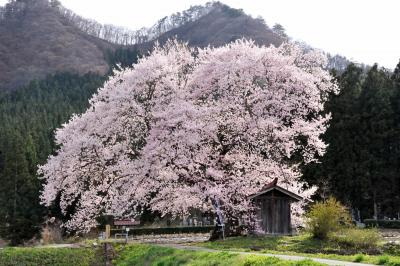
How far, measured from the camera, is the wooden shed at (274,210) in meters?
24.1

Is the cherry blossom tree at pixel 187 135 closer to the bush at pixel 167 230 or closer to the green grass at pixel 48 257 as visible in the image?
the green grass at pixel 48 257

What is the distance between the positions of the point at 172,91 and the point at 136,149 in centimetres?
345

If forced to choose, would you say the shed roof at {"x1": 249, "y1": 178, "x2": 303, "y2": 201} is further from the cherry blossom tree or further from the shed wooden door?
the cherry blossom tree

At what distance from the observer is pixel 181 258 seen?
58.6ft

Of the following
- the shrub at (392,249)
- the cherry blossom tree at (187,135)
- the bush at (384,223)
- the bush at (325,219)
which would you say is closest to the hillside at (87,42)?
the bush at (384,223)

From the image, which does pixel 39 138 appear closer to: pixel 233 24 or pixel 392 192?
pixel 392 192

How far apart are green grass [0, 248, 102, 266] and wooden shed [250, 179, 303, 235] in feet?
26.8

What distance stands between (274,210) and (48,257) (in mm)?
10940

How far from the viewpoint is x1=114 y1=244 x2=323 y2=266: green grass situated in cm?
1350

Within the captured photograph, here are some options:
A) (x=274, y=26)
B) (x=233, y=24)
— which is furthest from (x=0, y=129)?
(x=233, y=24)

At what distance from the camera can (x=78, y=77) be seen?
14112cm

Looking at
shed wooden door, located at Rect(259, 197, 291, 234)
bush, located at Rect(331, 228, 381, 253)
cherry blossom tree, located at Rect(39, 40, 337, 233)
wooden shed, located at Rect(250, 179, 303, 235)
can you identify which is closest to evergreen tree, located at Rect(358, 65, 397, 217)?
cherry blossom tree, located at Rect(39, 40, 337, 233)

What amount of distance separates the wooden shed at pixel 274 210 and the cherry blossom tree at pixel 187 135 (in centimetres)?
78

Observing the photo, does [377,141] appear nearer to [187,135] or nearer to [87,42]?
[187,135]
